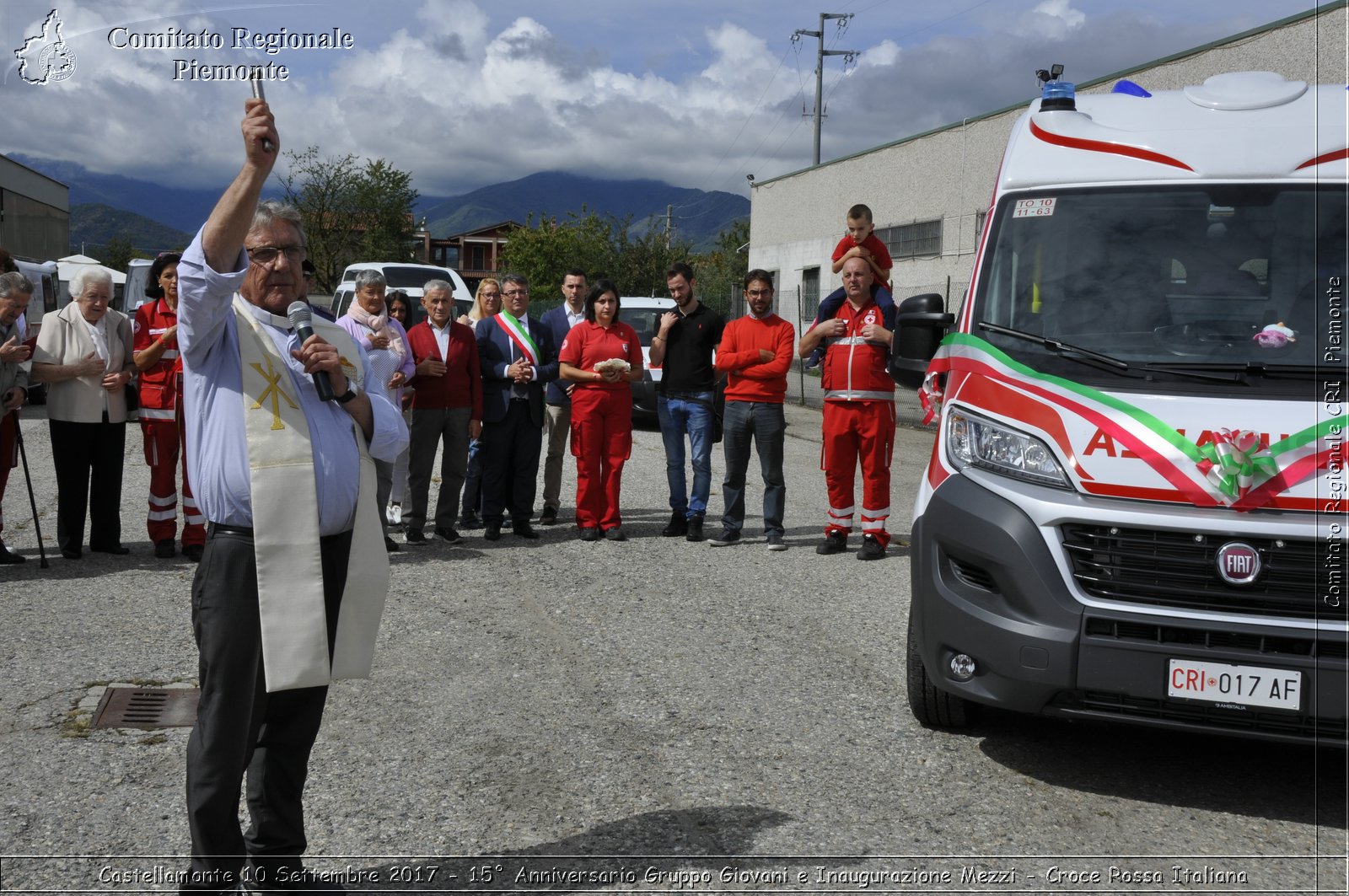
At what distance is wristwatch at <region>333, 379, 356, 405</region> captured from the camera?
354 cm

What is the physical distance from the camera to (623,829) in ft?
14.0

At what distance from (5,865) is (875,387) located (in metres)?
6.75

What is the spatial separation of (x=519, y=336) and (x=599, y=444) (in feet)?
3.92

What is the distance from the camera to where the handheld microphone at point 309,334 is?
3375 millimetres

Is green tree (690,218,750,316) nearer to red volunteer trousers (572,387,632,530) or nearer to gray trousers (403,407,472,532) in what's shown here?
red volunteer trousers (572,387,632,530)

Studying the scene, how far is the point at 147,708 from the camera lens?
557 centimetres

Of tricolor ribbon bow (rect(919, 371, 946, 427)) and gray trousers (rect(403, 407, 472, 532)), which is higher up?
tricolor ribbon bow (rect(919, 371, 946, 427))

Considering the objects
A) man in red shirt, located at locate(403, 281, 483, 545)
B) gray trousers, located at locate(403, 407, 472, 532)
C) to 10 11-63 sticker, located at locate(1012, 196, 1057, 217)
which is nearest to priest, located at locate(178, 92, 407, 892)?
to 10 11-63 sticker, located at locate(1012, 196, 1057, 217)

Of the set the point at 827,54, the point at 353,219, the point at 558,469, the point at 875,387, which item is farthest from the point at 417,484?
the point at 353,219

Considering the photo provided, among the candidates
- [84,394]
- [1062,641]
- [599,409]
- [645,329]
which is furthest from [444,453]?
[645,329]

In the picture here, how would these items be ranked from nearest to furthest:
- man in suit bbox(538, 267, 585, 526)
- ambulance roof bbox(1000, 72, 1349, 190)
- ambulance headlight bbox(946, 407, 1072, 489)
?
ambulance headlight bbox(946, 407, 1072, 489) → ambulance roof bbox(1000, 72, 1349, 190) → man in suit bbox(538, 267, 585, 526)

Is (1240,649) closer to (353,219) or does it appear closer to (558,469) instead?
(558,469)

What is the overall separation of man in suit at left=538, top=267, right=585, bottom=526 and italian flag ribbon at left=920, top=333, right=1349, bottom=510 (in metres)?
6.59

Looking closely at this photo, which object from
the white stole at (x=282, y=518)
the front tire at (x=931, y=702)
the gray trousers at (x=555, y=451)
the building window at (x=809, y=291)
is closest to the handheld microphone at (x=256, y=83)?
the white stole at (x=282, y=518)
